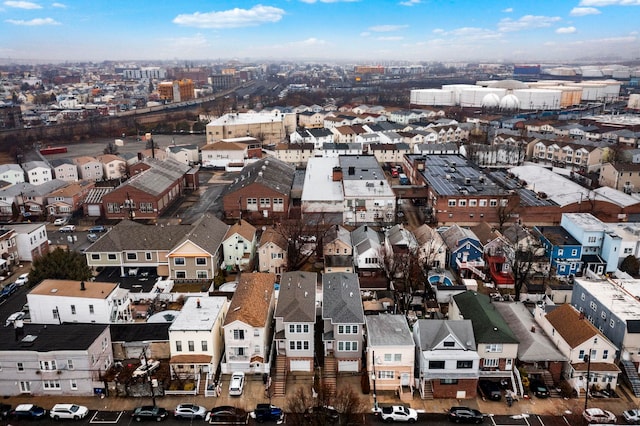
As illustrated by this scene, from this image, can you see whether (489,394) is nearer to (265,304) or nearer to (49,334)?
(265,304)

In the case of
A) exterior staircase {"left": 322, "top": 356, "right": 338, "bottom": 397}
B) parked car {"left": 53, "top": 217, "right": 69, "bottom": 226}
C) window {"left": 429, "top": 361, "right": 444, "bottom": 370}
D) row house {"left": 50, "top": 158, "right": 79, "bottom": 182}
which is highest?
row house {"left": 50, "top": 158, "right": 79, "bottom": 182}

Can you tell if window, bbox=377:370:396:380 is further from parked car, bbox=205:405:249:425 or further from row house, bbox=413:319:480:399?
parked car, bbox=205:405:249:425

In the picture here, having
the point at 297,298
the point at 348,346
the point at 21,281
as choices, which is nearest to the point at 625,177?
the point at 348,346

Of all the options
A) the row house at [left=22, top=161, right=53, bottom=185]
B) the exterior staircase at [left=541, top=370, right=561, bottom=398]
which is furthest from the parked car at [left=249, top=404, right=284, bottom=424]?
the row house at [left=22, top=161, right=53, bottom=185]

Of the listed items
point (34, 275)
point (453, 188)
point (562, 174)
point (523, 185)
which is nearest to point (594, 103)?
point (562, 174)

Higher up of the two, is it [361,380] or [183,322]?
[183,322]

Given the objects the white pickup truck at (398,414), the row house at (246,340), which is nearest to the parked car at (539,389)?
the white pickup truck at (398,414)
